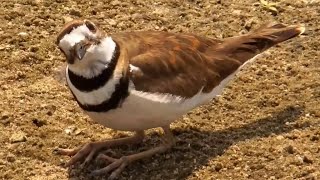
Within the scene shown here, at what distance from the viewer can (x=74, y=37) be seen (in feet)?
12.8

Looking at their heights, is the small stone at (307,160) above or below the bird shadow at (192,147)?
above

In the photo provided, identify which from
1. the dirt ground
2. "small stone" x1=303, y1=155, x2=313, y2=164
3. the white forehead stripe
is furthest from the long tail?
the white forehead stripe

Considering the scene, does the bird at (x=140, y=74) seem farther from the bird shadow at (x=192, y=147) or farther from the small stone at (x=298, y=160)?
the small stone at (x=298, y=160)

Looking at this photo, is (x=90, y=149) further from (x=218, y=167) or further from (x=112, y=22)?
(x=112, y=22)

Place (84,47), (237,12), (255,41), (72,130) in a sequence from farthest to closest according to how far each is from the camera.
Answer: (237,12)
(255,41)
(72,130)
(84,47)

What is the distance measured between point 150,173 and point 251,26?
6.59 feet

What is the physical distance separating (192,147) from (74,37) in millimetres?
1139

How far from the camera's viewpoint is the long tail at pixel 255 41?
4777mm

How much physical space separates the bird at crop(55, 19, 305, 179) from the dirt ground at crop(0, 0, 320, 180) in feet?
0.39

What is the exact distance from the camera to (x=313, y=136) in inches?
178

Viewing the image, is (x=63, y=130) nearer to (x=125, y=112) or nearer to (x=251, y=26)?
(x=125, y=112)

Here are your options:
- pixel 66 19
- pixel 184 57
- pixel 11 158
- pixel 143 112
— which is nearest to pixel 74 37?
pixel 143 112

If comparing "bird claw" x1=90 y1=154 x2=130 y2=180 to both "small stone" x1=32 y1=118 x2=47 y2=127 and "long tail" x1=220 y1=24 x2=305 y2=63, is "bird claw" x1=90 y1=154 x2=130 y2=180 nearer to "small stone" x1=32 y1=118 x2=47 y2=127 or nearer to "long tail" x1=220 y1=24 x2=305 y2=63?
"small stone" x1=32 y1=118 x2=47 y2=127

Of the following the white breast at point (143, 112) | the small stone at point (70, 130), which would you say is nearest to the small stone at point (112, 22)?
the small stone at point (70, 130)
